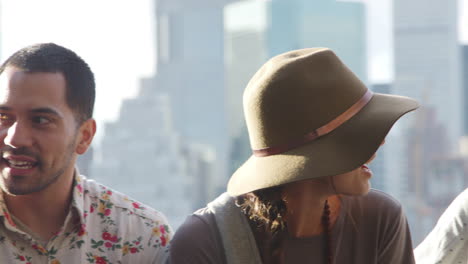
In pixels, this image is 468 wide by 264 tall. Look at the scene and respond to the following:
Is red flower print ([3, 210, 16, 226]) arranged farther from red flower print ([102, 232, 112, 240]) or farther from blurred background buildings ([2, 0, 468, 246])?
blurred background buildings ([2, 0, 468, 246])

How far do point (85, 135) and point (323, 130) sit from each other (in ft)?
1.67

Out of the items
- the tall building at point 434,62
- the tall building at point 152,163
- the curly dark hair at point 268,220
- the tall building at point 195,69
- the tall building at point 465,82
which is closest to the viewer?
the curly dark hair at point 268,220

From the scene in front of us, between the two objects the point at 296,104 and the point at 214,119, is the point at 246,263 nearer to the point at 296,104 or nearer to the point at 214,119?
the point at 296,104

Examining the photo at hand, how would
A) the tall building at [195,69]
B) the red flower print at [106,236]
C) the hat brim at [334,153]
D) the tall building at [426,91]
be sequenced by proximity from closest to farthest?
1. the hat brim at [334,153]
2. the red flower print at [106,236]
3. the tall building at [426,91]
4. the tall building at [195,69]

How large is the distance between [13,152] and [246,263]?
0.48 meters

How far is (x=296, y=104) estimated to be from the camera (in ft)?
4.93

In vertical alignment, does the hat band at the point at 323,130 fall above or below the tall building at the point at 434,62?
above

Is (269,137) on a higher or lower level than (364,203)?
higher

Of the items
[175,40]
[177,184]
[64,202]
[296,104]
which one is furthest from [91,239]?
[175,40]

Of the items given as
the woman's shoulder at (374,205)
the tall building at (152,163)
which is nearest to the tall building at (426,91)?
the tall building at (152,163)

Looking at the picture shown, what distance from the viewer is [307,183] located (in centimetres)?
156

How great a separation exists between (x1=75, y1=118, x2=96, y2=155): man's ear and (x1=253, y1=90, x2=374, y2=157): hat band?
39 cm

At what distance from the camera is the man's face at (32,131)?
1.58 meters

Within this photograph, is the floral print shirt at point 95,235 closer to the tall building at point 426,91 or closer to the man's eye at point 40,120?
the man's eye at point 40,120
